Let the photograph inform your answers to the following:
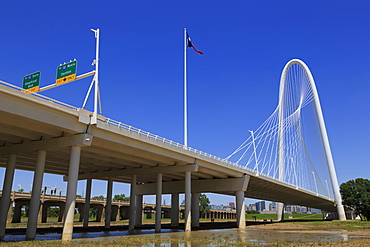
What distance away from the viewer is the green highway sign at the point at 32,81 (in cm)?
2959

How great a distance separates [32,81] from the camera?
98.5 feet

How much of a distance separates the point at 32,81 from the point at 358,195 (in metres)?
77.5

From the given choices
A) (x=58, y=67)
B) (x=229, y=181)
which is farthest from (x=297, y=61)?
(x=58, y=67)

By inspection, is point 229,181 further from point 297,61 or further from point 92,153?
point 297,61

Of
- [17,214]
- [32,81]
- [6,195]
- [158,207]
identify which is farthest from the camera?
[17,214]

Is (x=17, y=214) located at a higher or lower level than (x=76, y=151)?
lower

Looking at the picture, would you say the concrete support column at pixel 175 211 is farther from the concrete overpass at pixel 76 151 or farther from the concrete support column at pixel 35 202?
the concrete support column at pixel 35 202

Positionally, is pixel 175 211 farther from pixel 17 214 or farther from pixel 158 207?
pixel 17 214

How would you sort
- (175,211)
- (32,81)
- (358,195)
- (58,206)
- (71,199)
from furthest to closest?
1. (58,206)
2. (358,195)
3. (175,211)
4. (32,81)
5. (71,199)

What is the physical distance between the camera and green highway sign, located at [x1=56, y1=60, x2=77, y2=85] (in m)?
29.2

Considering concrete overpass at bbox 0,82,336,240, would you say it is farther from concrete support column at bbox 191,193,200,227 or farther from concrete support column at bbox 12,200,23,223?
concrete support column at bbox 12,200,23,223

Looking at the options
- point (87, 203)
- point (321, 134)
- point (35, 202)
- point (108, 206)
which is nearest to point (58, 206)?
point (87, 203)

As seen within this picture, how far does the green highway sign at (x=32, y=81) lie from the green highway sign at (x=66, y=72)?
1581mm

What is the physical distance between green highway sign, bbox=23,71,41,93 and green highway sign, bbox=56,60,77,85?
1.58 m
